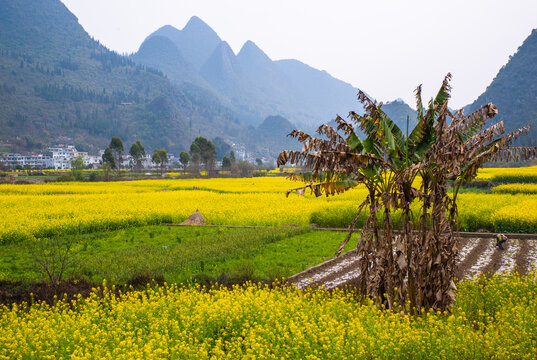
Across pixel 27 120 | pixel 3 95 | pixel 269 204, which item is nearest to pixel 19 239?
pixel 269 204

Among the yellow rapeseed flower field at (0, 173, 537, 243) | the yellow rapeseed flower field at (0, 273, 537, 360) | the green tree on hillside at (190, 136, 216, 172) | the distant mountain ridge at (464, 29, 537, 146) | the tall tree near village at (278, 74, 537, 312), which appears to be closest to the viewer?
the yellow rapeseed flower field at (0, 273, 537, 360)

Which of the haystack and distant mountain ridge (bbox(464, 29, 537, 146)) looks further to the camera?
distant mountain ridge (bbox(464, 29, 537, 146))

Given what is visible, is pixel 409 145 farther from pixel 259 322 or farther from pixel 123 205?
pixel 123 205

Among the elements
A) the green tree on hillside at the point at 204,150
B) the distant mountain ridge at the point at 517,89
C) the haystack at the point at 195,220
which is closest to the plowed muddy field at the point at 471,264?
the haystack at the point at 195,220

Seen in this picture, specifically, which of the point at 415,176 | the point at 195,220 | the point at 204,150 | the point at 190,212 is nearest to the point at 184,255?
the point at 195,220

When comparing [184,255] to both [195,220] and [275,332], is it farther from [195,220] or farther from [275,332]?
[195,220]

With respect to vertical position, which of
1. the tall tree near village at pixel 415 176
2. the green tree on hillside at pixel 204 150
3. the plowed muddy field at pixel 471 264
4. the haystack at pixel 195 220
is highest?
the green tree on hillside at pixel 204 150

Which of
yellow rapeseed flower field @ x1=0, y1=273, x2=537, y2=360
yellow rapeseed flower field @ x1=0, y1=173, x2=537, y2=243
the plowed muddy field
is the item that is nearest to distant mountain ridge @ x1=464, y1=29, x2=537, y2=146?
yellow rapeseed flower field @ x1=0, y1=173, x2=537, y2=243

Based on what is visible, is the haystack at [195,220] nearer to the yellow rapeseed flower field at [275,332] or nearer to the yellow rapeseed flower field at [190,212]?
the yellow rapeseed flower field at [190,212]

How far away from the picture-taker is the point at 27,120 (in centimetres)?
18638

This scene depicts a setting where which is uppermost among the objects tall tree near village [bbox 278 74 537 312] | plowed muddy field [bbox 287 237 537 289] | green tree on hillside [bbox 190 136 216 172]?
green tree on hillside [bbox 190 136 216 172]

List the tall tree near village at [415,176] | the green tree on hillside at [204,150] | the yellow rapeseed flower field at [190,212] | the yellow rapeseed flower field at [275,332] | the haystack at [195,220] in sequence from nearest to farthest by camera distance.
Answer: the yellow rapeseed flower field at [275,332], the tall tree near village at [415,176], the yellow rapeseed flower field at [190,212], the haystack at [195,220], the green tree on hillside at [204,150]

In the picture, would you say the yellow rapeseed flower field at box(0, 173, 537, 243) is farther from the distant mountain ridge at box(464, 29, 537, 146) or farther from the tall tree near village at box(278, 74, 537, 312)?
the distant mountain ridge at box(464, 29, 537, 146)

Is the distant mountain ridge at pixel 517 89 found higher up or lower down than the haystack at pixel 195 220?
higher up
